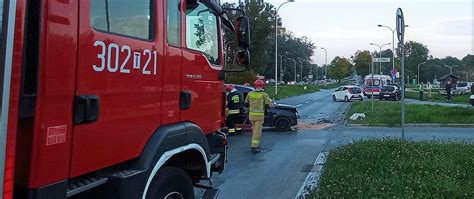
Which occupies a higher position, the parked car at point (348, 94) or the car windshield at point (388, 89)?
the car windshield at point (388, 89)

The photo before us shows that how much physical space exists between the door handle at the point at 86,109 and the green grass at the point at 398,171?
12.0 feet

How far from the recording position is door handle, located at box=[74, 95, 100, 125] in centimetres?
286

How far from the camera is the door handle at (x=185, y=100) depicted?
4.22m

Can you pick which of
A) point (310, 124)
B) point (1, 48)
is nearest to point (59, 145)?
point (1, 48)

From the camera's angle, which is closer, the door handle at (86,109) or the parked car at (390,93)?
the door handle at (86,109)

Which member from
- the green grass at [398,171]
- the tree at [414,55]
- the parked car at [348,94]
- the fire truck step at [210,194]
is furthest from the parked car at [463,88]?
the tree at [414,55]

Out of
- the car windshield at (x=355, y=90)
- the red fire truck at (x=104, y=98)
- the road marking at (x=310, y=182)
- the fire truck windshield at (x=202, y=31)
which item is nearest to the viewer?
the red fire truck at (x=104, y=98)

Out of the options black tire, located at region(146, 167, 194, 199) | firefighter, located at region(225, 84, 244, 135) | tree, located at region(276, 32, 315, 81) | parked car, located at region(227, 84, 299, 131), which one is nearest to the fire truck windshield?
black tire, located at region(146, 167, 194, 199)

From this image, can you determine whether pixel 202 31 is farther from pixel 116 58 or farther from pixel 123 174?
pixel 123 174

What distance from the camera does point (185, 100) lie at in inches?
169

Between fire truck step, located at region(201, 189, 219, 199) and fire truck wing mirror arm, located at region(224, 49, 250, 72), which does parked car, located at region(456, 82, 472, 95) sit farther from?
fire truck step, located at region(201, 189, 219, 199)

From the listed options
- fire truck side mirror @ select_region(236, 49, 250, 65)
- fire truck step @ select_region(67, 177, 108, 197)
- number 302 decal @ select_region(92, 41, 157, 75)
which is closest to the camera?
fire truck step @ select_region(67, 177, 108, 197)

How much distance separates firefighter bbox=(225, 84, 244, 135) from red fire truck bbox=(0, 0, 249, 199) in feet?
31.7

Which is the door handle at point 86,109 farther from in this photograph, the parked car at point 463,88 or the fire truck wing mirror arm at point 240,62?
the parked car at point 463,88
